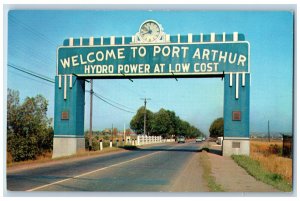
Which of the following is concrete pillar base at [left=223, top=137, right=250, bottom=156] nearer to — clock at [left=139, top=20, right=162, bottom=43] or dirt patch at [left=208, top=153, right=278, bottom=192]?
dirt patch at [left=208, top=153, right=278, bottom=192]

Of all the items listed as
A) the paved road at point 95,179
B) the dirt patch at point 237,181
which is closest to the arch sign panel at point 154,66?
the dirt patch at point 237,181

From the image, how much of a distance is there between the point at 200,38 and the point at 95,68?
5546 millimetres

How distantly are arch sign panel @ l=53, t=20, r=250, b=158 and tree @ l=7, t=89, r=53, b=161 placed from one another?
85 cm

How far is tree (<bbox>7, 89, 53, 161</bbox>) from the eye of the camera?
20922 millimetres

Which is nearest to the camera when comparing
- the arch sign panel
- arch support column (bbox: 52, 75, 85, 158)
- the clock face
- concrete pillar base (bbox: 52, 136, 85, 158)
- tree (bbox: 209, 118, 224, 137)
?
the clock face

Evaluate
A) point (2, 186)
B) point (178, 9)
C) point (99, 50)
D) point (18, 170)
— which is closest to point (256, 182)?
point (178, 9)

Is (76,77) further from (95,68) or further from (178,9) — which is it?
(178,9)

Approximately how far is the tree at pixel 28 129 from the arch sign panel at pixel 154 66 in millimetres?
850

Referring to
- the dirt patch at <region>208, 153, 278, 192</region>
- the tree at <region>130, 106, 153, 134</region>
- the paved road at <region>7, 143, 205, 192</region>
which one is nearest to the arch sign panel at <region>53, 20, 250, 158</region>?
the dirt patch at <region>208, 153, 278, 192</region>

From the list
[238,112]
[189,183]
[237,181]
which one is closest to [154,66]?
[238,112]

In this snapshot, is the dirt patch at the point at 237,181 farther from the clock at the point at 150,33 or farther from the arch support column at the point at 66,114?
the arch support column at the point at 66,114

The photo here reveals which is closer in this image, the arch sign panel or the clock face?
the clock face

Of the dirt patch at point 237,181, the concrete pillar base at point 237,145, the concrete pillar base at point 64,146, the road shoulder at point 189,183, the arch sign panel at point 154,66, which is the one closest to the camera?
the road shoulder at point 189,183

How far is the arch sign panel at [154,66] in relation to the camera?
21.1 m
